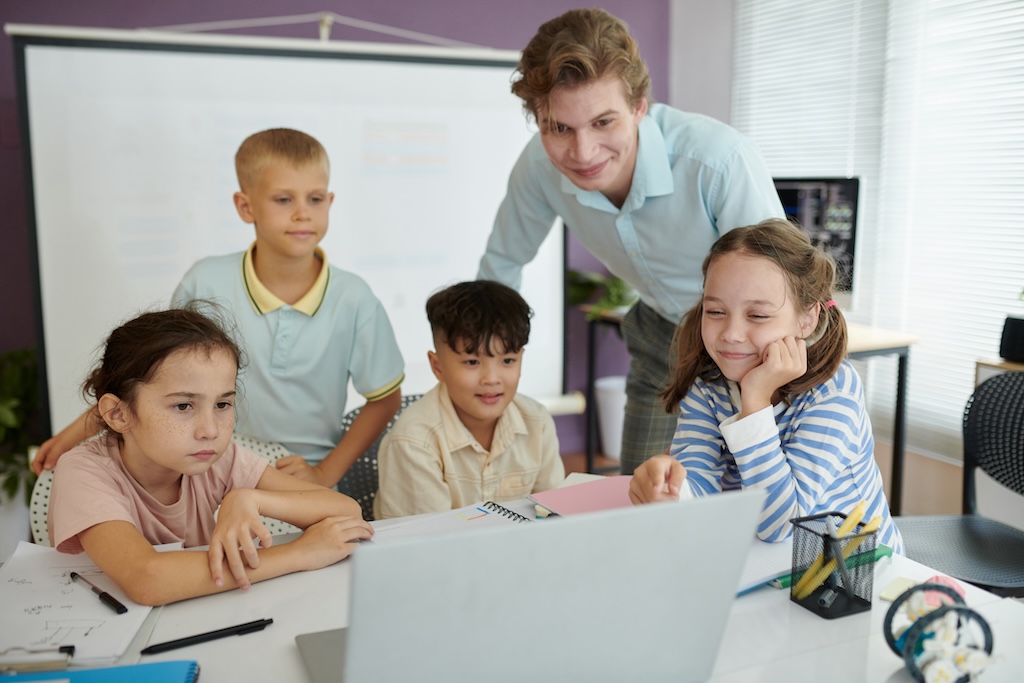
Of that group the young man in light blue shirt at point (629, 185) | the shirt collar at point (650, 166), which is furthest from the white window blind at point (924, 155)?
the shirt collar at point (650, 166)

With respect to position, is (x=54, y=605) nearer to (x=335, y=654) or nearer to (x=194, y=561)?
(x=194, y=561)

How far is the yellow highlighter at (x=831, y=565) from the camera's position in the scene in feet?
3.28

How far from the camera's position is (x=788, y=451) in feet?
4.20

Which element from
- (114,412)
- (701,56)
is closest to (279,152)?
(114,412)

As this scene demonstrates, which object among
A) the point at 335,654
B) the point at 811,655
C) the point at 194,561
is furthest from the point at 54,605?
the point at 811,655

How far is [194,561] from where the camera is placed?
1071 millimetres

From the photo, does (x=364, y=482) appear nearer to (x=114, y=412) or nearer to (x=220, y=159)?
(x=114, y=412)

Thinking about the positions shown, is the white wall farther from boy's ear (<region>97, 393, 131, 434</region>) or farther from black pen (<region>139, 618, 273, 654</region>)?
black pen (<region>139, 618, 273, 654</region>)

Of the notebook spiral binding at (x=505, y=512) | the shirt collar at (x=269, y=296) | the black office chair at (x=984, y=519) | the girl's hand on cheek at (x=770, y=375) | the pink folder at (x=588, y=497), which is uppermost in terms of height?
the shirt collar at (x=269, y=296)

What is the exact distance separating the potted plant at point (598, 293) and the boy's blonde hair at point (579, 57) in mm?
1963

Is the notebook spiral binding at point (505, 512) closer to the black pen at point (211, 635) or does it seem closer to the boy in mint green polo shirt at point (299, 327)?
the black pen at point (211, 635)

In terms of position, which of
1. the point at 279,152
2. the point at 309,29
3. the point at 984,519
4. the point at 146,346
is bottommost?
the point at 984,519

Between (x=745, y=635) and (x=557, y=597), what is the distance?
339 millimetres

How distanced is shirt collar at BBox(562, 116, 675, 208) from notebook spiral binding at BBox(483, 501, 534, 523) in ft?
2.31
